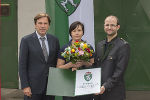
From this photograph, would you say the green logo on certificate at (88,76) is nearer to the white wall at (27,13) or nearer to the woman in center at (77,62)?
the woman in center at (77,62)

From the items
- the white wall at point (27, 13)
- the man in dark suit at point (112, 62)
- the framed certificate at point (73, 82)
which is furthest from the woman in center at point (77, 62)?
the white wall at point (27, 13)

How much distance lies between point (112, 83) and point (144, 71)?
491cm

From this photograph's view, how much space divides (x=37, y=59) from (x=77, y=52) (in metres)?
0.67

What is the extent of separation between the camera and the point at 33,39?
4160mm

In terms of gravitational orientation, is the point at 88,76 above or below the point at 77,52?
below

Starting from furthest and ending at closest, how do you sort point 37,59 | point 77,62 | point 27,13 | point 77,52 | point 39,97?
point 27,13
point 39,97
point 37,59
point 77,62
point 77,52

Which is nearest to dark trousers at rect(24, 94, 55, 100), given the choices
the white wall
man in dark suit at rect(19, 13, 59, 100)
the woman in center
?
man in dark suit at rect(19, 13, 59, 100)

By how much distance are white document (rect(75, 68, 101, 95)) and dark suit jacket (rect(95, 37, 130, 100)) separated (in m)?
0.10

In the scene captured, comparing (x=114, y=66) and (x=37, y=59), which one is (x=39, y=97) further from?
(x=114, y=66)

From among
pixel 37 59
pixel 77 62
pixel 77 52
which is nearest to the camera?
pixel 77 52

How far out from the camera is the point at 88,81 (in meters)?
3.90

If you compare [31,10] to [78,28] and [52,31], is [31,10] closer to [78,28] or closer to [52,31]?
[52,31]

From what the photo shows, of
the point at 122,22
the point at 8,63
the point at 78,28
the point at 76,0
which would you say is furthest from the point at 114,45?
the point at 8,63

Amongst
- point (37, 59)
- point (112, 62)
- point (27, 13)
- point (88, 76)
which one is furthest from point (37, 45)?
point (27, 13)
